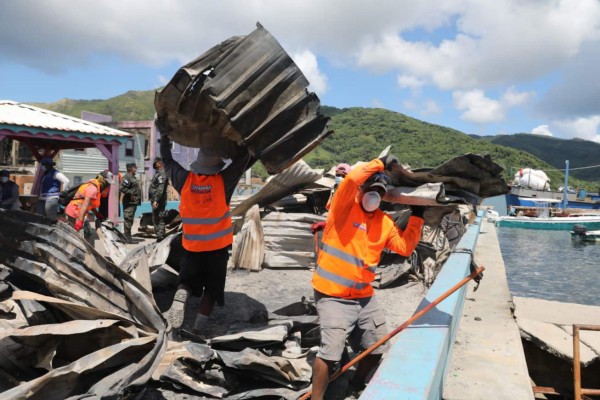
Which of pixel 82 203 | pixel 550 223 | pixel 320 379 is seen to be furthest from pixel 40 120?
pixel 550 223

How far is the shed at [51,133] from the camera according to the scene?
9.11 m

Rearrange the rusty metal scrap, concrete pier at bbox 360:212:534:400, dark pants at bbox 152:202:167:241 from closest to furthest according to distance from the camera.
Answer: concrete pier at bbox 360:212:534:400 < the rusty metal scrap < dark pants at bbox 152:202:167:241

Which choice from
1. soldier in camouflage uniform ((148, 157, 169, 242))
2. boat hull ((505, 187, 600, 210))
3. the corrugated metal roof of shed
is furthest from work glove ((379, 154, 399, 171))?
boat hull ((505, 187, 600, 210))

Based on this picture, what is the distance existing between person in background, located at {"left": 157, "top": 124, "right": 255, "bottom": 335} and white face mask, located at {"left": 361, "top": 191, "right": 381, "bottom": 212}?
140cm

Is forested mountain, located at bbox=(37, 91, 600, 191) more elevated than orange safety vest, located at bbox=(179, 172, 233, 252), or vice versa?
forested mountain, located at bbox=(37, 91, 600, 191)

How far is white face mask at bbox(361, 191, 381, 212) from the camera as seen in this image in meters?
3.05

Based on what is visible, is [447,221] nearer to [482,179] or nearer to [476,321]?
[476,321]

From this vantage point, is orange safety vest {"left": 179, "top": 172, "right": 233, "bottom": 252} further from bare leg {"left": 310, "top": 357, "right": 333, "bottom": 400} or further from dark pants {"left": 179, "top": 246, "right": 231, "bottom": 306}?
bare leg {"left": 310, "top": 357, "right": 333, "bottom": 400}

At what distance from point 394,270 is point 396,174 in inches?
133

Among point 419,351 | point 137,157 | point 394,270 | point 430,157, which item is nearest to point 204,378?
point 419,351

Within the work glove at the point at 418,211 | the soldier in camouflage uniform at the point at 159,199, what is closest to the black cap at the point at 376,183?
the work glove at the point at 418,211

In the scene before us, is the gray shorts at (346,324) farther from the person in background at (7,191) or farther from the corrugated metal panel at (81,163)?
the corrugated metal panel at (81,163)

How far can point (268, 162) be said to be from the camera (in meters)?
3.66

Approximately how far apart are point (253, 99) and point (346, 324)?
1.79 m
